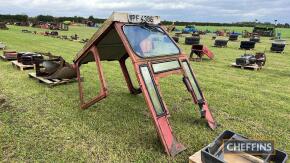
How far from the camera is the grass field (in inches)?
153

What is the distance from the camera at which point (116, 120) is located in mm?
5055

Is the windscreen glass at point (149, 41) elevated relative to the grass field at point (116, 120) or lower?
elevated

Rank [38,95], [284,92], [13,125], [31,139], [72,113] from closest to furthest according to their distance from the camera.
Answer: [31,139] → [13,125] → [72,113] → [38,95] → [284,92]

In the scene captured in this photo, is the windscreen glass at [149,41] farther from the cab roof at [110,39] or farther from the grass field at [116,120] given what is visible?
the grass field at [116,120]

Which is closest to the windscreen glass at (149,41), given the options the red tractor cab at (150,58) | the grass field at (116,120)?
the red tractor cab at (150,58)

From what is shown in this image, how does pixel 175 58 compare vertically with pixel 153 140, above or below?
above

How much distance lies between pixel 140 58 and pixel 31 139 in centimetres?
228

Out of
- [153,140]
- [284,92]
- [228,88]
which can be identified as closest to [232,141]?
[153,140]

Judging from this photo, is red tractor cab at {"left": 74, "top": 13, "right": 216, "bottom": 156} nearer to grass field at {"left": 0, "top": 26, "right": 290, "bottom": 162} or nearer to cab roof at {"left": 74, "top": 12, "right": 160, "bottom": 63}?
cab roof at {"left": 74, "top": 12, "right": 160, "bottom": 63}

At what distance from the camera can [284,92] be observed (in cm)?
758

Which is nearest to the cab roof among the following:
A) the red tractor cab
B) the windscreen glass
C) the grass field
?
A: the red tractor cab

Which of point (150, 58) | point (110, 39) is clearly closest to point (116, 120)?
point (150, 58)

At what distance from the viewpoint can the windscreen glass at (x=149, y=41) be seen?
176 inches

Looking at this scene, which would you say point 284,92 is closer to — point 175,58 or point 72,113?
point 175,58
